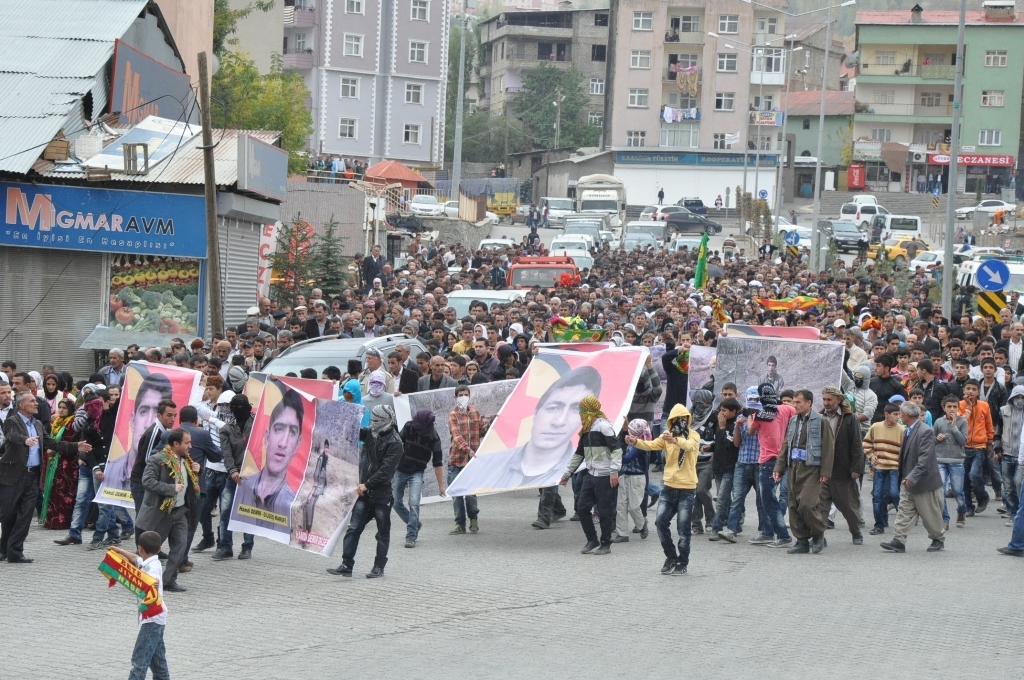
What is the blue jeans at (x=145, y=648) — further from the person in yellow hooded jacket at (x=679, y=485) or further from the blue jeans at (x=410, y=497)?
the blue jeans at (x=410, y=497)

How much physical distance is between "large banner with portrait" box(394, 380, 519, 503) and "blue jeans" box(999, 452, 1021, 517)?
5336 mm

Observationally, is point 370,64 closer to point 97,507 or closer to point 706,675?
point 97,507

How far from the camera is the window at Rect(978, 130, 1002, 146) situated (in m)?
86.2

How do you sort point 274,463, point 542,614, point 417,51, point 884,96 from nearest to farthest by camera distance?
point 542,614 → point 274,463 → point 417,51 → point 884,96

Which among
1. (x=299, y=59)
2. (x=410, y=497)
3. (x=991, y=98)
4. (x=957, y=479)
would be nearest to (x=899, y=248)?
(x=991, y=98)

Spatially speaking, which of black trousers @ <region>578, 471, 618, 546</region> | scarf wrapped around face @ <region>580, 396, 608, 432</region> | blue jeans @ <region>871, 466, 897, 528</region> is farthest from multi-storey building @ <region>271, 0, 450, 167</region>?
black trousers @ <region>578, 471, 618, 546</region>

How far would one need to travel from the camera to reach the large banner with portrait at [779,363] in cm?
1620

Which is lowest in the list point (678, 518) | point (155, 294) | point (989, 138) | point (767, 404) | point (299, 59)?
point (678, 518)

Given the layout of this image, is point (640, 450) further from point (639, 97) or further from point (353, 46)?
point (639, 97)

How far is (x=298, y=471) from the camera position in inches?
512

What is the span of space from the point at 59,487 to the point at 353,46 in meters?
75.8

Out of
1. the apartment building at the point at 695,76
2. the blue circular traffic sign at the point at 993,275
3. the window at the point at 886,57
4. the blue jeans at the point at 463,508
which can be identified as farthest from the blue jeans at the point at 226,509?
the window at the point at 886,57

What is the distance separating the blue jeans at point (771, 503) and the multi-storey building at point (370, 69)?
7505 centimetres

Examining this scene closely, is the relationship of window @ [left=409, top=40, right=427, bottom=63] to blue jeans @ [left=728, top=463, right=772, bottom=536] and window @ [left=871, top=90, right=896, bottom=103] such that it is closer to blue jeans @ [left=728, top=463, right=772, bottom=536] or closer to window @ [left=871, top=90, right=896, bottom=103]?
window @ [left=871, top=90, right=896, bottom=103]
